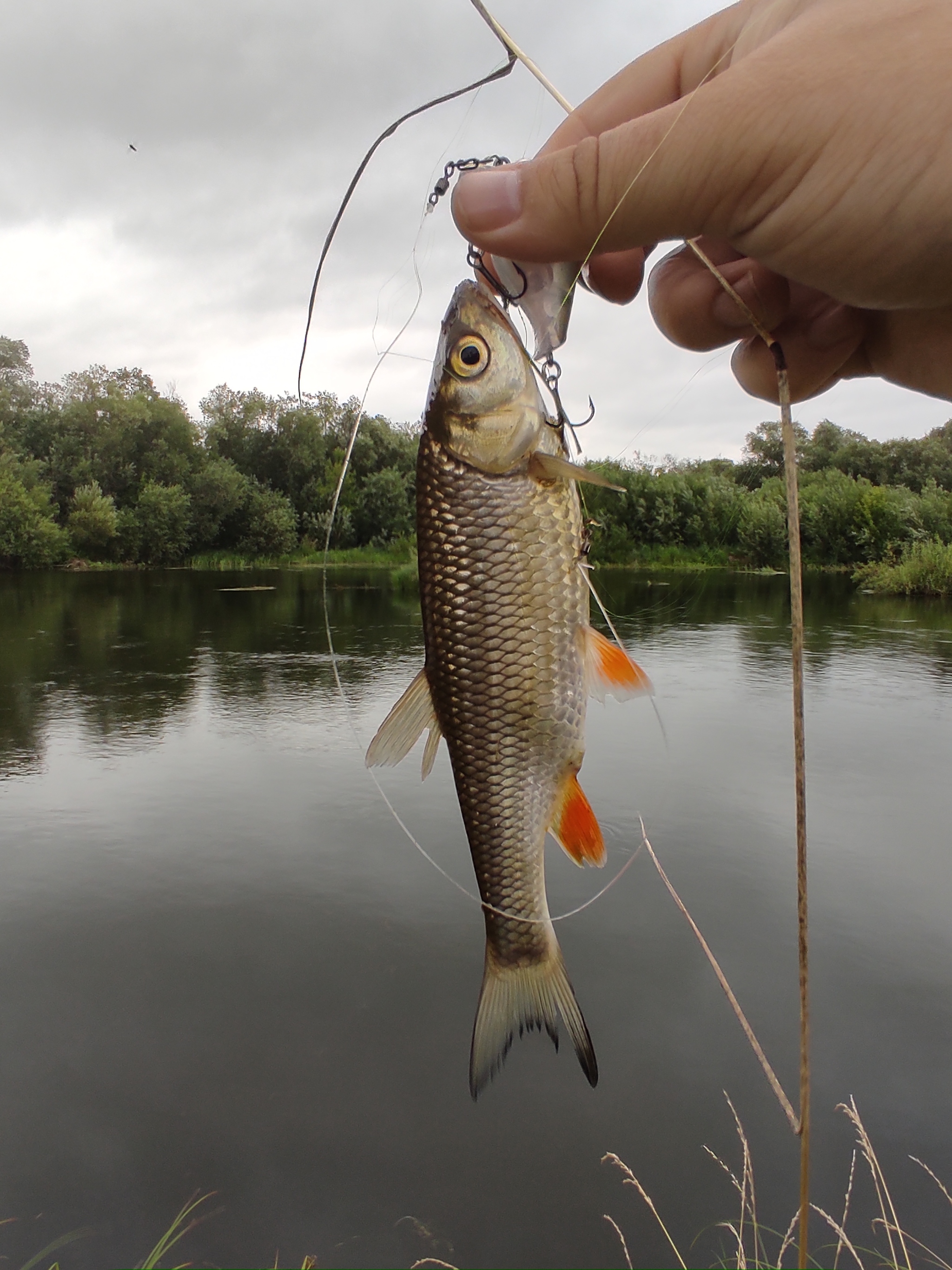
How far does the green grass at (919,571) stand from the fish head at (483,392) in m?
23.4

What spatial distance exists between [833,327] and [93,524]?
38536 mm

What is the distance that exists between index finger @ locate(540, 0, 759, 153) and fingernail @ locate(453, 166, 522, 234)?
1.52 ft

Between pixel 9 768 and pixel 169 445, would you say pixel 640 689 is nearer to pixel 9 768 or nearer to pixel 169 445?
pixel 9 768

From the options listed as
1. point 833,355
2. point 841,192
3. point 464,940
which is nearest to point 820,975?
point 464,940

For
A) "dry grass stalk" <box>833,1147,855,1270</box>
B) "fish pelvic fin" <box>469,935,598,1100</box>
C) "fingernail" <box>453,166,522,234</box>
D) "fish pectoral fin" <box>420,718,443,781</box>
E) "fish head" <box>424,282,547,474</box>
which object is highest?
"fingernail" <box>453,166,522,234</box>

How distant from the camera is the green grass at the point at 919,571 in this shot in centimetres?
2314

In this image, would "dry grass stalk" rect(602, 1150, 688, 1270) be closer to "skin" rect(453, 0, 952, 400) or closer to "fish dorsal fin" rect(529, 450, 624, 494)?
"fish dorsal fin" rect(529, 450, 624, 494)

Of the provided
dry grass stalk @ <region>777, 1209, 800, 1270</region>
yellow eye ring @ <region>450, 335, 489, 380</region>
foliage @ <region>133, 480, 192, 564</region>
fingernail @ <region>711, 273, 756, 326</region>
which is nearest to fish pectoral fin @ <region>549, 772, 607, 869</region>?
yellow eye ring @ <region>450, 335, 489, 380</region>

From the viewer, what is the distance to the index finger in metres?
1.92

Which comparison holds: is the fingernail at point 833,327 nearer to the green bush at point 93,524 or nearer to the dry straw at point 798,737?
the dry straw at point 798,737

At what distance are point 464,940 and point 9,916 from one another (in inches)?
163

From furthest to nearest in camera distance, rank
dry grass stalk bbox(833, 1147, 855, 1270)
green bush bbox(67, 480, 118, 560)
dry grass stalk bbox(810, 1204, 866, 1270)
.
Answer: green bush bbox(67, 480, 118, 560) < dry grass stalk bbox(833, 1147, 855, 1270) < dry grass stalk bbox(810, 1204, 866, 1270)

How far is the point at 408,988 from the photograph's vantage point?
6648mm

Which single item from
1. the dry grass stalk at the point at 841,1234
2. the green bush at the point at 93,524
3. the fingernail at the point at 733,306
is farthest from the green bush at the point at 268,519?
the fingernail at the point at 733,306
